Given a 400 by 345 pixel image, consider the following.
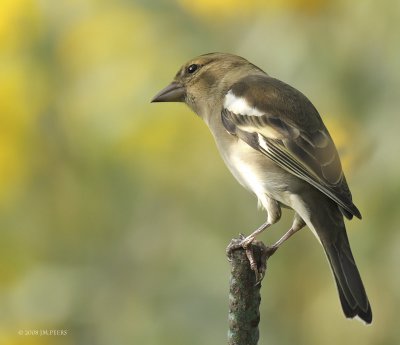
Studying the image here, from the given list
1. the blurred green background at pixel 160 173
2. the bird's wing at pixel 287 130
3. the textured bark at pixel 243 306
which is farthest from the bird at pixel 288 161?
the textured bark at pixel 243 306

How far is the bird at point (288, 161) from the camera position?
351 cm

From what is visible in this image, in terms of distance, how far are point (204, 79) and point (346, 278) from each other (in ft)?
4.62

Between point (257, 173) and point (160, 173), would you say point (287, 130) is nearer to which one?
point (257, 173)

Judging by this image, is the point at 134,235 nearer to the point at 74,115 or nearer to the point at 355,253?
the point at 74,115

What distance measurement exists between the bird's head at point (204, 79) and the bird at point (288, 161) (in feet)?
0.14

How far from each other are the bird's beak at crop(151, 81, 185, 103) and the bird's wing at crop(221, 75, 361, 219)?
30cm

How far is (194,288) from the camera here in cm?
401

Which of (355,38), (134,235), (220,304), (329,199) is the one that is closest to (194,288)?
(220,304)

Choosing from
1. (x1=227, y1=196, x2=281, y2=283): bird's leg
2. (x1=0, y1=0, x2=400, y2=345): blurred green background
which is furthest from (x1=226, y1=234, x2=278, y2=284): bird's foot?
(x1=0, y1=0, x2=400, y2=345): blurred green background

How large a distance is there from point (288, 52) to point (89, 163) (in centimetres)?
95

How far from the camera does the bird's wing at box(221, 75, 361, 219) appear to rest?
3570 mm

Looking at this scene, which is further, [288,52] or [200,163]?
[200,163]

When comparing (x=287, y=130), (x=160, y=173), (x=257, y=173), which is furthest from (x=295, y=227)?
(x=160, y=173)

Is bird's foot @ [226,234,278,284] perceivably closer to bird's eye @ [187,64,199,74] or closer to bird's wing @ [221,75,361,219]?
bird's wing @ [221,75,361,219]
